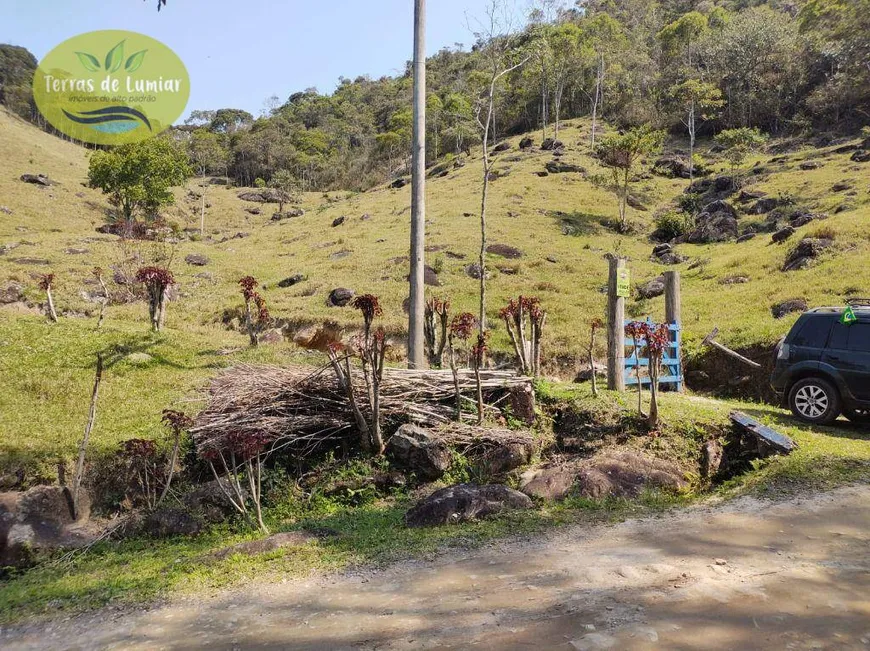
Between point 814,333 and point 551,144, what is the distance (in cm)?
5188

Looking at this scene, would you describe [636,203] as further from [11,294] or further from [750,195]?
[11,294]

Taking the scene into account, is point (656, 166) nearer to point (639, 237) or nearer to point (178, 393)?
point (639, 237)

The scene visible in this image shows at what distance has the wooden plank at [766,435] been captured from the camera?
7680 mm

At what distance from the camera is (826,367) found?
9.23 meters

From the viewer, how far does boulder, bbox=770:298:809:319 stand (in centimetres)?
1658

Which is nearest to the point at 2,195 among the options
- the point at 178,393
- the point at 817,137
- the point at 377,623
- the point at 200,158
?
the point at 200,158

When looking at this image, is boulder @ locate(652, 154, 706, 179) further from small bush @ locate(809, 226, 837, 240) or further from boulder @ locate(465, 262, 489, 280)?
boulder @ locate(465, 262, 489, 280)

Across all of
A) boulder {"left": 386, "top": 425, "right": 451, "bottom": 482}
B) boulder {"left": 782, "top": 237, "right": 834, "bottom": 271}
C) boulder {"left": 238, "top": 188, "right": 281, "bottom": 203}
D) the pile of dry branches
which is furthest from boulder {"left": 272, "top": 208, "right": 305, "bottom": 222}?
boulder {"left": 386, "top": 425, "right": 451, "bottom": 482}

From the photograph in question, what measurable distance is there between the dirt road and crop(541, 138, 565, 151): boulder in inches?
2173

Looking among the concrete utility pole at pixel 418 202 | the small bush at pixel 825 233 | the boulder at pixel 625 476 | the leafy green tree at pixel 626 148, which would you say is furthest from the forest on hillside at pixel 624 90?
the boulder at pixel 625 476

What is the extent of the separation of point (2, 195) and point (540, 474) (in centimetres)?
5591

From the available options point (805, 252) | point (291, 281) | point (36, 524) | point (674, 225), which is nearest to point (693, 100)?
point (674, 225)

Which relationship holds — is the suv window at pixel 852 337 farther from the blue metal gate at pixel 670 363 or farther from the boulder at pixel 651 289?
the boulder at pixel 651 289

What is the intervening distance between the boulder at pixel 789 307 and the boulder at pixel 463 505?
1362 centimetres
